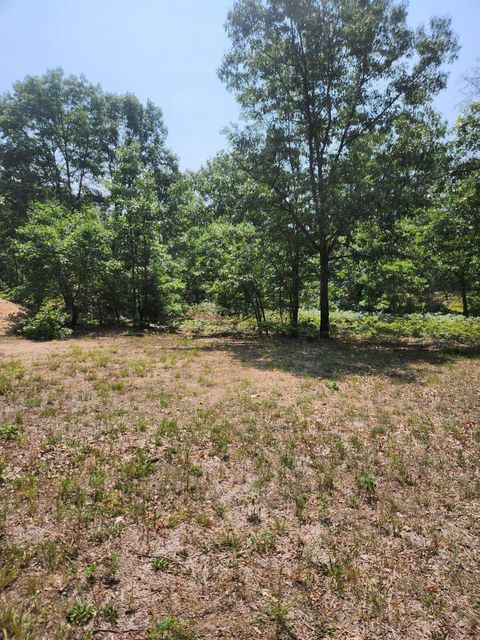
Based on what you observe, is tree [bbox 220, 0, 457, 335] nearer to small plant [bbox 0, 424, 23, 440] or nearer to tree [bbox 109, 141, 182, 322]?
tree [bbox 109, 141, 182, 322]

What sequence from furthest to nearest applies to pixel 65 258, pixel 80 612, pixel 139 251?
pixel 139 251 < pixel 65 258 < pixel 80 612

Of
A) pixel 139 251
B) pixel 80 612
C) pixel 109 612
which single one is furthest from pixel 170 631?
pixel 139 251

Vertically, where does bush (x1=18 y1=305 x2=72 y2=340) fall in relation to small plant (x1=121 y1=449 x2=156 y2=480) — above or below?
above

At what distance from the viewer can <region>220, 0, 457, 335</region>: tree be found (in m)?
12.3

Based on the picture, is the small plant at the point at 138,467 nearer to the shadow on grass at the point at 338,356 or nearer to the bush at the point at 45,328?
the shadow on grass at the point at 338,356

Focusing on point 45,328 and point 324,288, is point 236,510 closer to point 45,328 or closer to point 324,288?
point 324,288

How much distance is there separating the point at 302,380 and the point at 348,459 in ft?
11.4

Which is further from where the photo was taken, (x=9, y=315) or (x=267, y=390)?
(x=9, y=315)

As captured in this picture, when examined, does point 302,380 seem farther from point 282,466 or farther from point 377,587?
point 377,587

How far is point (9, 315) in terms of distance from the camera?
1647 centimetres

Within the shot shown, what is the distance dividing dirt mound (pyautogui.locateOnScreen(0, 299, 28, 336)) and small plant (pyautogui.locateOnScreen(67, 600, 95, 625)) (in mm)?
14054

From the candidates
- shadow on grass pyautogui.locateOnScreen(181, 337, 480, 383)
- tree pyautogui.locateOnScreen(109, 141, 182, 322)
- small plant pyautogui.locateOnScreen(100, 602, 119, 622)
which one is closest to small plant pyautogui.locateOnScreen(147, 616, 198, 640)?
small plant pyautogui.locateOnScreen(100, 602, 119, 622)

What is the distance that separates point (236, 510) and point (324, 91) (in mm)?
15309

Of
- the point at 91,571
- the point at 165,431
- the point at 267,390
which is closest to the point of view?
the point at 91,571
